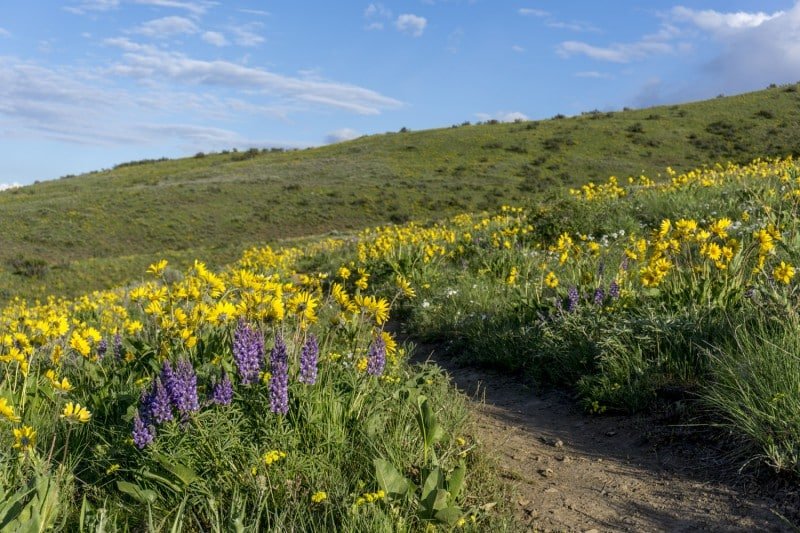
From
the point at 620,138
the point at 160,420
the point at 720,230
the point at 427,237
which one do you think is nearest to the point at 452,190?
the point at 620,138

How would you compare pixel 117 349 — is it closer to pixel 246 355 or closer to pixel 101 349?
pixel 101 349

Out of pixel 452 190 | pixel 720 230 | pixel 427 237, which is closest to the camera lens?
pixel 720 230

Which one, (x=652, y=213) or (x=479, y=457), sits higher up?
(x=652, y=213)

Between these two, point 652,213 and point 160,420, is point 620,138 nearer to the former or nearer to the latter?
point 652,213

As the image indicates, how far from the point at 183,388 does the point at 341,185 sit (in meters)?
38.8

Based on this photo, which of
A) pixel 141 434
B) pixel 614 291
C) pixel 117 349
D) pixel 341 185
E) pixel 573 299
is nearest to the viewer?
pixel 141 434

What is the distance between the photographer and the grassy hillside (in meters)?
31.4

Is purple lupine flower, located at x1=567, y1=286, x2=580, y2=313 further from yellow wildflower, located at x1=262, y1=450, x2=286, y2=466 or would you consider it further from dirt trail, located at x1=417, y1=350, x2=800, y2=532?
yellow wildflower, located at x1=262, y1=450, x2=286, y2=466

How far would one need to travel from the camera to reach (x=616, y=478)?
11.0ft

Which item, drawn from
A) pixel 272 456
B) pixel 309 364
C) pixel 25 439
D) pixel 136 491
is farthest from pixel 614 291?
pixel 25 439

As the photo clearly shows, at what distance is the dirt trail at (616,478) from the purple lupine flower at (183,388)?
1502mm

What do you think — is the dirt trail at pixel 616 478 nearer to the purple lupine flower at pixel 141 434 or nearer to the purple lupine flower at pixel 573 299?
the purple lupine flower at pixel 573 299

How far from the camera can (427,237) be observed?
1135cm

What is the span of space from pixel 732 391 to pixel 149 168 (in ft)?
188
